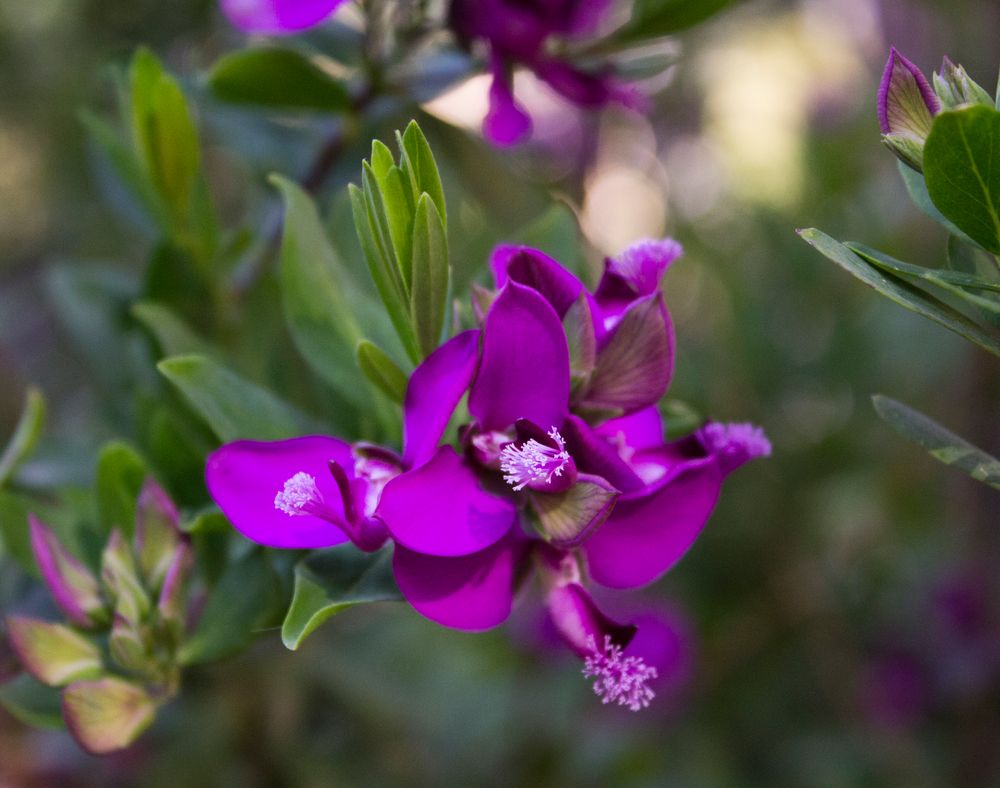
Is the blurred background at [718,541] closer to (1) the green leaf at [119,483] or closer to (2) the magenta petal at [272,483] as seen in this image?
(1) the green leaf at [119,483]

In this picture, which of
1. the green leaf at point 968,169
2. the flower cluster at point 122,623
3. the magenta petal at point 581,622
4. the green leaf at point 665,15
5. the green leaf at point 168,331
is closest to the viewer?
the green leaf at point 968,169

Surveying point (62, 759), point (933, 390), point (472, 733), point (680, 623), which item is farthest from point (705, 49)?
point (62, 759)

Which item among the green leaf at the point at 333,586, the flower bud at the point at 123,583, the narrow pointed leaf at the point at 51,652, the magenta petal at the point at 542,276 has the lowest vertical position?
the narrow pointed leaf at the point at 51,652

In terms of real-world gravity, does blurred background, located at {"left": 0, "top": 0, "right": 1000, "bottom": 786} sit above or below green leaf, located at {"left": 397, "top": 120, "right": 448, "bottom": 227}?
below

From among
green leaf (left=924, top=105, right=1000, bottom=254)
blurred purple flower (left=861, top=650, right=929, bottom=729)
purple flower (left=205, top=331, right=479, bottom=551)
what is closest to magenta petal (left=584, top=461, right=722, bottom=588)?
purple flower (left=205, top=331, right=479, bottom=551)

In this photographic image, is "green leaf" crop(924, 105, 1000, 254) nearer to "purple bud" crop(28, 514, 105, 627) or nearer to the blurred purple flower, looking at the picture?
"purple bud" crop(28, 514, 105, 627)

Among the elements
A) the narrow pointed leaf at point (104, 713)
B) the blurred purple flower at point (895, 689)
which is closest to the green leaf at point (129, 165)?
the narrow pointed leaf at point (104, 713)
